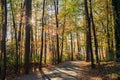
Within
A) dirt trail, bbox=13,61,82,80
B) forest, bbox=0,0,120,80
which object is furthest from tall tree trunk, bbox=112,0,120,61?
dirt trail, bbox=13,61,82,80

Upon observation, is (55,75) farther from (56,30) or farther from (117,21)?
(56,30)

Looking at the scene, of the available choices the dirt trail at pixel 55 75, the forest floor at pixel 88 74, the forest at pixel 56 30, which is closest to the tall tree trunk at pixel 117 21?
the forest at pixel 56 30

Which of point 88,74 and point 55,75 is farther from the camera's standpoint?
point 55,75

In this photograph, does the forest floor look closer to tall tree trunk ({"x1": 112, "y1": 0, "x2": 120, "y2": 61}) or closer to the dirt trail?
the dirt trail

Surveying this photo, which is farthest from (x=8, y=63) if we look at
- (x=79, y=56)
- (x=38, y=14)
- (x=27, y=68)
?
(x=79, y=56)

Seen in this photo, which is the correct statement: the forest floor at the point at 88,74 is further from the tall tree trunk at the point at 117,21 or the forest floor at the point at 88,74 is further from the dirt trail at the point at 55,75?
the tall tree trunk at the point at 117,21

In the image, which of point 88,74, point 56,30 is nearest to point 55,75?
point 88,74

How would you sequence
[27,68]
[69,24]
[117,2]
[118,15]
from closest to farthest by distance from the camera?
1. [118,15]
2. [117,2]
3. [27,68]
4. [69,24]

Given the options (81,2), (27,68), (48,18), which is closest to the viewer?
(27,68)

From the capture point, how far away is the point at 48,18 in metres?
40.2

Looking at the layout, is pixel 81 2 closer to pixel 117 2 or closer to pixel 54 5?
pixel 54 5

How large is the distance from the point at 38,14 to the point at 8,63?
1163cm

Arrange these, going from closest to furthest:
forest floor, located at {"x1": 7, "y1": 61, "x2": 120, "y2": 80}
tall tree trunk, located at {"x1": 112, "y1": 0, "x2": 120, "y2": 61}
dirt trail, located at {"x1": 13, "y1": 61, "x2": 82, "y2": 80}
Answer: forest floor, located at {"x1": 7, "y1": 61, "x2": 120, "y2": 80}
tall tree trunk, located at {"x1": 112, "y1": 0, "x2": 120, "y2": 61}
dirt trail, located at {"x1": 13, "y1": 61, "x2": 82, "y2": 80}

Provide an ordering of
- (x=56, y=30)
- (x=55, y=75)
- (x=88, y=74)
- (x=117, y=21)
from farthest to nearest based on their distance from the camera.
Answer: (x=56, y=30) → (x=55, y=75) → (x=88, y=74) → (x=117, y=21)
